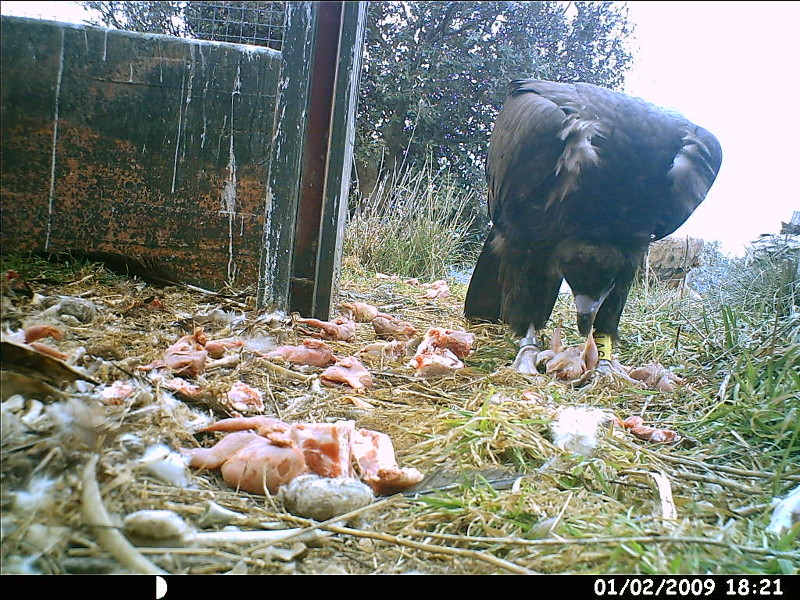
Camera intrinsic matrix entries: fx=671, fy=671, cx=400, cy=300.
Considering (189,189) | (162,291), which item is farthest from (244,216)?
(162,291)

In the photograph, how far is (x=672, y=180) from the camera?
2.97m

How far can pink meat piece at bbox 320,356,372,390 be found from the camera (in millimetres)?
2318

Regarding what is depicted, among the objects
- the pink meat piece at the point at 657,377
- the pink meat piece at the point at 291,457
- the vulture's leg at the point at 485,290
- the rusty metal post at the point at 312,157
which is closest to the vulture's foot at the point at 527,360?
the pink meat piece at the point at 657,377

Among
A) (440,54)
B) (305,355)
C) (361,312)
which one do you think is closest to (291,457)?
(305,355)

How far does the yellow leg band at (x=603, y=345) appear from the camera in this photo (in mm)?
3318

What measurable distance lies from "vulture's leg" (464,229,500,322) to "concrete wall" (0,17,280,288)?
4.34 feet

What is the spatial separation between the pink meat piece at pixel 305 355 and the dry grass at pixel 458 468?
173 millimetres

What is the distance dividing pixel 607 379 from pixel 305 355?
4.34ft

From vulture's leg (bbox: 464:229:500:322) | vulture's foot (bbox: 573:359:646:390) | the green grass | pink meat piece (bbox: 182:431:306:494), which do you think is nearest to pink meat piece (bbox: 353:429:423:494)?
pink meat piece (bbox: 182:431:306:494)

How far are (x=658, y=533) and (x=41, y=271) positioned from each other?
5.35ft

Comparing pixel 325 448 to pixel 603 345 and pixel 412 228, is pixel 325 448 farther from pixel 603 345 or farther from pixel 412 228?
pixel 412 228

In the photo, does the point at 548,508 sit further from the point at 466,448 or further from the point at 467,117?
the point at 467,117

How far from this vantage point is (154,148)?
2.84 m

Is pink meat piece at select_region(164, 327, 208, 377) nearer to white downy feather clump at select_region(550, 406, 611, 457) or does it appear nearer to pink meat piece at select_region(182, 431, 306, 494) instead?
pink meat piece at select_region(182, 431, 306, 494)
